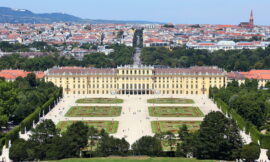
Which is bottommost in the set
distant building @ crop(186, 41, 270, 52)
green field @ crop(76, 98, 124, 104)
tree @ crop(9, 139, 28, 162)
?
green field @ crop(76, 98, 124, 104)

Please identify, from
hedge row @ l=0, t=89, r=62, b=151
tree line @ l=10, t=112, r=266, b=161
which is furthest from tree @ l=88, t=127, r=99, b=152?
hedge row @ l=0, t=89, r=62, b=151

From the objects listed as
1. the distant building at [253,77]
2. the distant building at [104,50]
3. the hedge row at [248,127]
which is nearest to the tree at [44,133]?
the hedge row at [248,127]

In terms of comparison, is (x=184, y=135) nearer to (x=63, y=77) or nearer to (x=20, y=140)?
(x=20, y=140)

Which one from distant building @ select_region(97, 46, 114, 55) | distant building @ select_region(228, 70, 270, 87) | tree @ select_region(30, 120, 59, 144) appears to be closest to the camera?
tree @ select_region(30, 120, 59, 144)

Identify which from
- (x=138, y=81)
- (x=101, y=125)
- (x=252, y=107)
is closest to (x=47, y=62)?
(x=138, y=81)

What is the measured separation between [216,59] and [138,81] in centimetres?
3884

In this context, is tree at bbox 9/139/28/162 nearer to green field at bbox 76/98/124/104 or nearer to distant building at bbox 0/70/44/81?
green field at bbox 76/98/124/104

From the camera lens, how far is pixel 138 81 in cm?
8875

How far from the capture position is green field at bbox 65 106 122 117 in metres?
67.4

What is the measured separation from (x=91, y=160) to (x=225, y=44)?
126 meters

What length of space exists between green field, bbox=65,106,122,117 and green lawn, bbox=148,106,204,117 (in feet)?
16.0

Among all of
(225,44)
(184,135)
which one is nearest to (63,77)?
(184,135)

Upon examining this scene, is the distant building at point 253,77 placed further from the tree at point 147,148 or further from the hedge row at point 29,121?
the tree at point 147,148

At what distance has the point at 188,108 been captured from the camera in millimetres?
72875
